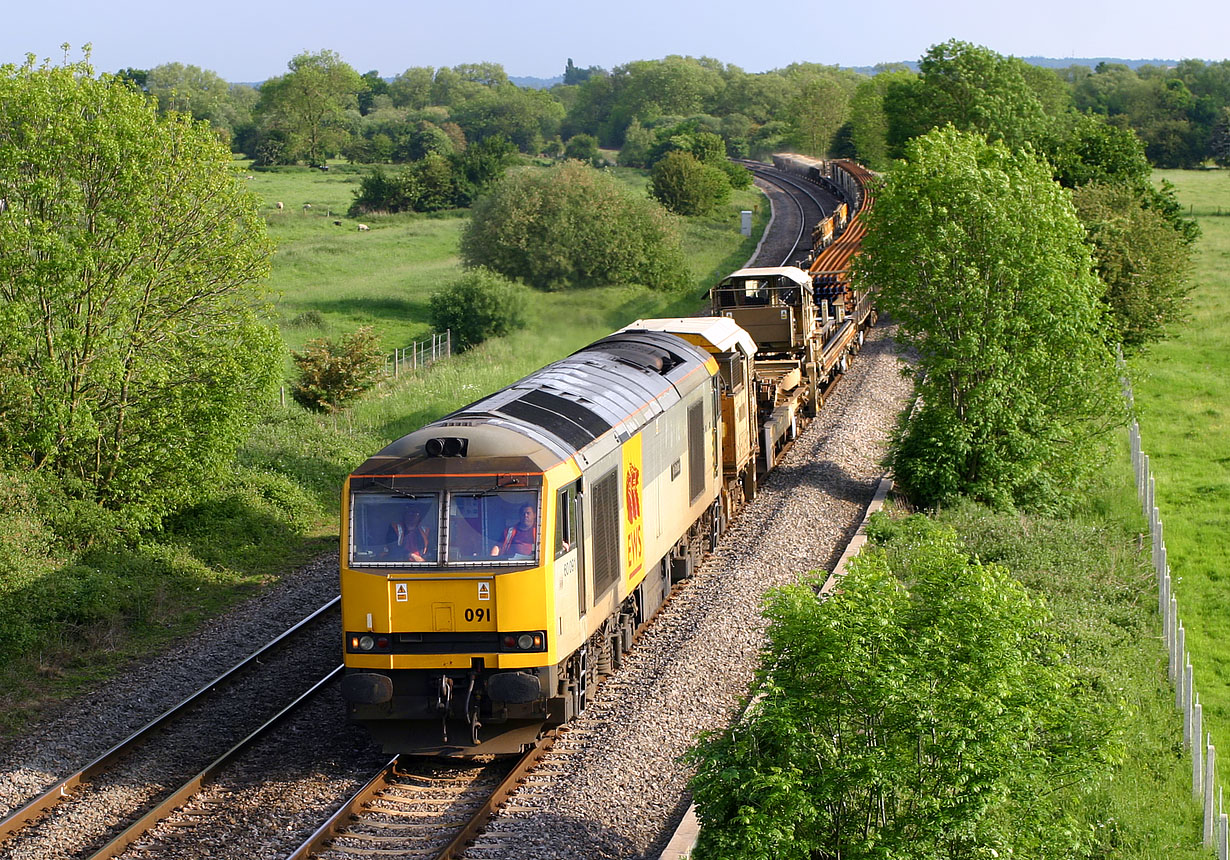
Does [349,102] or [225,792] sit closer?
[225,792]

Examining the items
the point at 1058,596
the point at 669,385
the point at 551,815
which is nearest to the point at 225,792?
the point at 551,815

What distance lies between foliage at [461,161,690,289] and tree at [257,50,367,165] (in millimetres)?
60677

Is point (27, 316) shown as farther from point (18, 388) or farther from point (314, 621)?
point (314, 621)

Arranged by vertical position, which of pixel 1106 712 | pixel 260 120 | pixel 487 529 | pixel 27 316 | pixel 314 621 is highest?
pixel 260 120

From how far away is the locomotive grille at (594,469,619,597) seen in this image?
47.9 ft

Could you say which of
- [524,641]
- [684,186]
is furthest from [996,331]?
[684,186]

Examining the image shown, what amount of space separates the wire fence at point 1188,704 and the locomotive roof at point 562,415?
24.1 ft

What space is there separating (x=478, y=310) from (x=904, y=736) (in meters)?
36.5

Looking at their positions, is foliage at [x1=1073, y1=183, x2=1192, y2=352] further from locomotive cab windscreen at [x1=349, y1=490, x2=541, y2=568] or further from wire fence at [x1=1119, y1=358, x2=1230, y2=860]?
locomotive cab windscreen at [x1=349, y1=490, x2=541, y2=568]

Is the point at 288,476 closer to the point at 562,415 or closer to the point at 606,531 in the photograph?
the point at 562,415

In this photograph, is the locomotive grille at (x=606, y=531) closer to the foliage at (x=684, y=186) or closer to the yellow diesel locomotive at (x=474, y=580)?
the yellow diesel locomotive at (x=474, y=580)

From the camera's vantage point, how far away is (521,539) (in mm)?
12992

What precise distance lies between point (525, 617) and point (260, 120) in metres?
112

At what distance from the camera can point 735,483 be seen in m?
23.7
